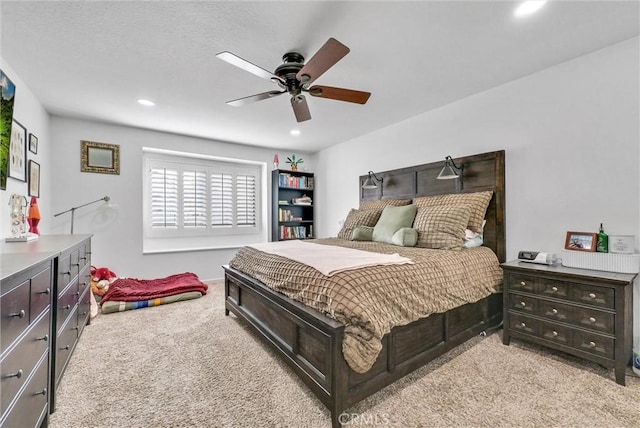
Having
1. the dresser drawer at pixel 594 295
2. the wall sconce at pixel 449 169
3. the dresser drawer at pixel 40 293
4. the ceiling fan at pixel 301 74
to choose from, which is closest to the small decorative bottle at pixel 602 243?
the dresser drawer at pixel 594 295

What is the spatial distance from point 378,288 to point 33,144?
3.75 m

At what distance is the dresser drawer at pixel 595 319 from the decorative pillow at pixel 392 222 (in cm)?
149

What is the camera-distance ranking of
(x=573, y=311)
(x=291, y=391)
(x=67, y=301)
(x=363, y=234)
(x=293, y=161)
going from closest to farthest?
(x=291, y=391), (x=67, y=301), (x=573, y=311), (x=363, y=234), (x=293, y=161)

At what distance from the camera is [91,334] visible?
8.39ft

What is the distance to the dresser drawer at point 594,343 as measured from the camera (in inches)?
71.2

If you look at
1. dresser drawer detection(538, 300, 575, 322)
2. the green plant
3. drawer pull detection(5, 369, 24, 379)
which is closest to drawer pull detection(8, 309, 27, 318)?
drawer pull detection(5, 369, 24, 379)

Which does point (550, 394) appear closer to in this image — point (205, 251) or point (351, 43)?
point (351, 43)

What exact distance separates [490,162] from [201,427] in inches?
127

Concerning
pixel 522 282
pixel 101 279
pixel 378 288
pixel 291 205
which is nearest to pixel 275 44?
pixel 378 288

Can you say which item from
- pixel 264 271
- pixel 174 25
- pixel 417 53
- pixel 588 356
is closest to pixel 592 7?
pixel 417 53

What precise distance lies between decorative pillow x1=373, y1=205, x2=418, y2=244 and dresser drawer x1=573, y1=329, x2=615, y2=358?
61.3 inches

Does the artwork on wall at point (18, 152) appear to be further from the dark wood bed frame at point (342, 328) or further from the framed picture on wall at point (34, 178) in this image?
the dark wood bed frame at point (342, 328)

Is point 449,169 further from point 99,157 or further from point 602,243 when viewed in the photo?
point 99,157

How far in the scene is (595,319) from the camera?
188cm
